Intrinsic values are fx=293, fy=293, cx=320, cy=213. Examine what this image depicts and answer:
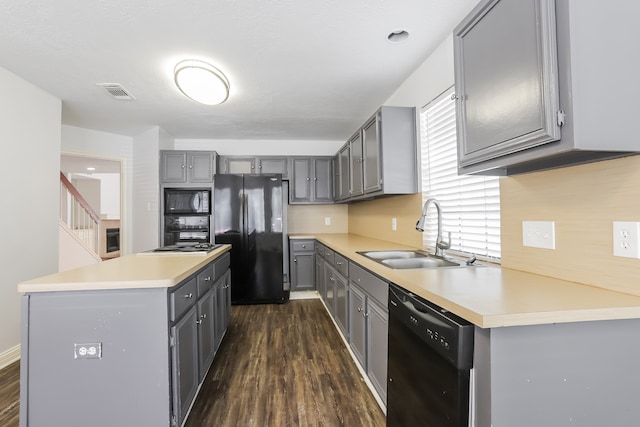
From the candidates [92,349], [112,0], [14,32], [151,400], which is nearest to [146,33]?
[112,0]

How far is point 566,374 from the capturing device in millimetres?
869

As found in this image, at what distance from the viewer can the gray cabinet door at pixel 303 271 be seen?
420 centimetres

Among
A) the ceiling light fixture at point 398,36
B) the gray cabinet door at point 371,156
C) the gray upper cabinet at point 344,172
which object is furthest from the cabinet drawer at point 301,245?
the ceiling light fixture at point 398,36

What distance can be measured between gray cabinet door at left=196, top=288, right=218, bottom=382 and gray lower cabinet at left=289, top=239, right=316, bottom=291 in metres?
1.90

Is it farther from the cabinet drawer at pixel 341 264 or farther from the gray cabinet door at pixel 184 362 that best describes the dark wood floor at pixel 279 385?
the cabinet drawer at pixel 341 264

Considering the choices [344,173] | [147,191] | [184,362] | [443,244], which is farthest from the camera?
[147,191]

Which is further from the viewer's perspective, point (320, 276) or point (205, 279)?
point (320, 276)

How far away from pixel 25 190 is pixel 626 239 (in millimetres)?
4021

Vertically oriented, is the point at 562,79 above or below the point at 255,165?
below

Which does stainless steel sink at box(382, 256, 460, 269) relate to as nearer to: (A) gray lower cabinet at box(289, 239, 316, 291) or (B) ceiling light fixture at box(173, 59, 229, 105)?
(B) ceiling light fixture at box(173, 59, 229, 105)

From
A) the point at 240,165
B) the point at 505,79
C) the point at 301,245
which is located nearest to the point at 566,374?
the point at 505,79

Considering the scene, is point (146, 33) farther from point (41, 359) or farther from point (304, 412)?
point (304, 412)

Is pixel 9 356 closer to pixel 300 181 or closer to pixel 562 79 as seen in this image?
pixel 300 181

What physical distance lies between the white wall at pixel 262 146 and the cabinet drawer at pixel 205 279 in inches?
109
